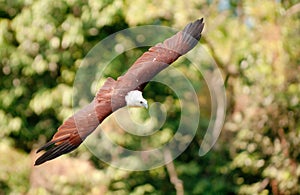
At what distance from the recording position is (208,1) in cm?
716

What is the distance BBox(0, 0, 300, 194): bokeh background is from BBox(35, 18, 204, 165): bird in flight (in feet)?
4.47

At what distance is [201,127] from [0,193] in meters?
1.49

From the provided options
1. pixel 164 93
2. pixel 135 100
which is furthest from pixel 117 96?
pixel 164 93

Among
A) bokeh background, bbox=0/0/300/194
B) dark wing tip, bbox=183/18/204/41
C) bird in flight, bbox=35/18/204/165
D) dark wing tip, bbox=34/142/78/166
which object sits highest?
dark wing tip, bbox=183/18/204/41

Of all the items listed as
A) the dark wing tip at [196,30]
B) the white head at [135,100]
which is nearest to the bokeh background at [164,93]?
the dark wing tip at [196,30]

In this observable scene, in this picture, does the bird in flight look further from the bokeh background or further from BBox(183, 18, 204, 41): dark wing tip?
the bokeh background

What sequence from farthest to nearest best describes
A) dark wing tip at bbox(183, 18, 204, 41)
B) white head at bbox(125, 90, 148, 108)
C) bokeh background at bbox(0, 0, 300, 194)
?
bokeh background at bbox(0, 0, 300, 194) < dark wing tip at bbox(183, 18, 204, 41) < white head at bbox(125, 90, 148, 108)

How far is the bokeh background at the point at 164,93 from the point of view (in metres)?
6.94

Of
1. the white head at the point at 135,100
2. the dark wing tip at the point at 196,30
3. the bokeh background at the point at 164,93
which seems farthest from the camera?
the bokeh background at the point at 164,93

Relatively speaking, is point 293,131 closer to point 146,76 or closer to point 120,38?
point 120,38

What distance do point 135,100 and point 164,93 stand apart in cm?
222

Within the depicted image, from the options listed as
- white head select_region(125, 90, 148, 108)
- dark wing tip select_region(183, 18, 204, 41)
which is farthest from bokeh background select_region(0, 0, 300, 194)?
white head select_region(125, 90, 148, 108)

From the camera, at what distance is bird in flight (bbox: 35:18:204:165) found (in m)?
5.04

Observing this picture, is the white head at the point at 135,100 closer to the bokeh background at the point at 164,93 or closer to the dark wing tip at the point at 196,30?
the dark wing tip at the point at 196,30
